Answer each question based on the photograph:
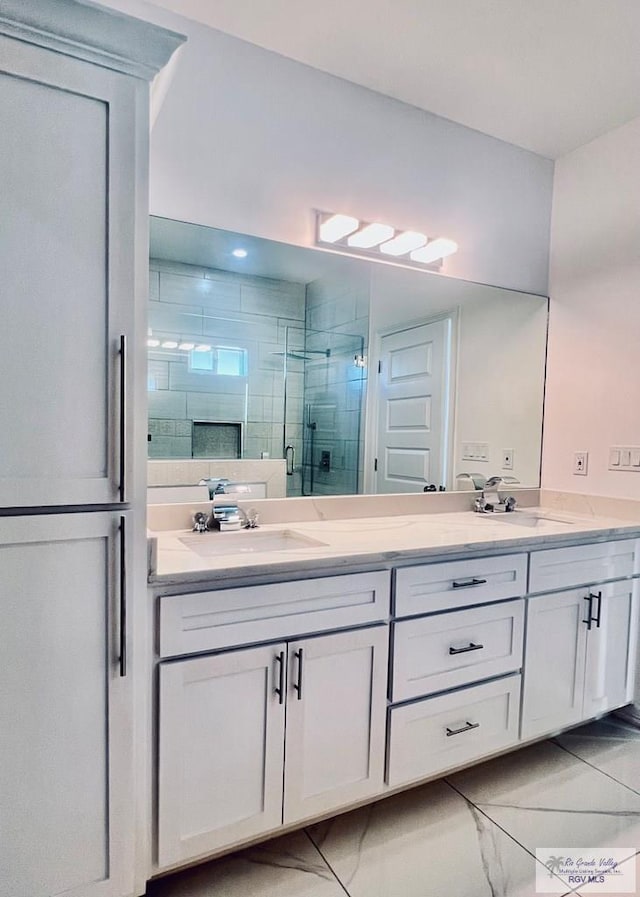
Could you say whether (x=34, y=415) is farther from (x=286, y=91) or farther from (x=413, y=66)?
(x=413, y=66)

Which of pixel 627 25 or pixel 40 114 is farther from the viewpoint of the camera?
pixel 627 25

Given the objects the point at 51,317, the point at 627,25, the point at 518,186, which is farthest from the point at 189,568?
the point at 518,186

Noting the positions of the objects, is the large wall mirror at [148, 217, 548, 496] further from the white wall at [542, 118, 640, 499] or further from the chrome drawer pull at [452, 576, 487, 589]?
the chrome drawer pull at [452, 576, 487, 589]

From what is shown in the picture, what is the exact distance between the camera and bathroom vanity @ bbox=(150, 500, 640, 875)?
1264mm

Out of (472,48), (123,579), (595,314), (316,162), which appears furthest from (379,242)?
(123,579)

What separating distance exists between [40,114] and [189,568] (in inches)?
39.2

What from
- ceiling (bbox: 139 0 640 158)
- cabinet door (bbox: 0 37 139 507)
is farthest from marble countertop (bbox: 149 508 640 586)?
ceiling (bbox: 139 0 640 158)

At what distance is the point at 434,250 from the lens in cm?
221

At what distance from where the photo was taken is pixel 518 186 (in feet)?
7.95

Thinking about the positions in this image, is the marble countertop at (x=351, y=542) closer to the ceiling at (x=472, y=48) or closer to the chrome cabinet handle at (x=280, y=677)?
the chrome cabinet handle at (x=280, y=677)

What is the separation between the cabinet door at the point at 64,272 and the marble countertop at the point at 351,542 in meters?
0.27

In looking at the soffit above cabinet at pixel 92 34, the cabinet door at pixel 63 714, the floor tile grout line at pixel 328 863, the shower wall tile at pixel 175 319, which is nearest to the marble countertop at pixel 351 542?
the cabinet door at pixel 63 714

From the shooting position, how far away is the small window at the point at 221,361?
1.82m

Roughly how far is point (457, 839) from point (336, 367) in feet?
5.30
